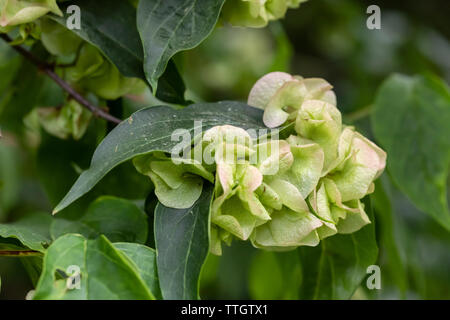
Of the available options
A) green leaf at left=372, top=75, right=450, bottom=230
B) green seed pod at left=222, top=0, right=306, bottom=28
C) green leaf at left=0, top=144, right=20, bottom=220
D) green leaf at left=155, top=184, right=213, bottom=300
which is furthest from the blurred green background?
green leaf at left=155, top=184, right=213, bottom=300

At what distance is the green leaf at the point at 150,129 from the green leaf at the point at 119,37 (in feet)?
0.16

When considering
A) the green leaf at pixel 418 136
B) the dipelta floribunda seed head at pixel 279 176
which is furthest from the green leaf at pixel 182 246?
the green leaf at pixel 418 136

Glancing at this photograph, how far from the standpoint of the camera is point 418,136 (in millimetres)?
661

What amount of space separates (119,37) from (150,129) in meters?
0.11

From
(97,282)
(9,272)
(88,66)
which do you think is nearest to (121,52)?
(88,66)

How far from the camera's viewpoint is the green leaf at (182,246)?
14.8 inches

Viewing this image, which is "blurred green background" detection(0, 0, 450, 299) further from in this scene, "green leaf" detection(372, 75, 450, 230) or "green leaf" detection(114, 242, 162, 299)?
"green leaf" detection(114, 242, 162, 299)

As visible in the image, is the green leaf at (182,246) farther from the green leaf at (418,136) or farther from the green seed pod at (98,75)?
the green leaf at (418,136)

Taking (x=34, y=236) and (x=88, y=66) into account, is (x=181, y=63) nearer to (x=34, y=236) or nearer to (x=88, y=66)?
(x=88, y=66)

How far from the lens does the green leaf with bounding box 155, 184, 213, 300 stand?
376mm

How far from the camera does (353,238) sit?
51 centimetres

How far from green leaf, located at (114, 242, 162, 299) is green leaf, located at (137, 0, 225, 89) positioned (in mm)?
111

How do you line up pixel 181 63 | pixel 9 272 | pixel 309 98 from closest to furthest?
pixel 309 98 → pixel 181 63 → pixel 9 272
